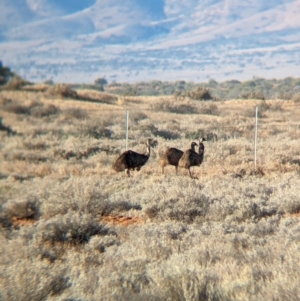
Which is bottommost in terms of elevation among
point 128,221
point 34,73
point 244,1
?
point 128,221

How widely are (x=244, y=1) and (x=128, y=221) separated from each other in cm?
16887

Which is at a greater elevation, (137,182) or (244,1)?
(244,1)

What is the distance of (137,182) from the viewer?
17.5 metres

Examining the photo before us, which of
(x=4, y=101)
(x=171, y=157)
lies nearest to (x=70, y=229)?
(x=4, y=101)

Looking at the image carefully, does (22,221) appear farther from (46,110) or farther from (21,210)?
(46,110)

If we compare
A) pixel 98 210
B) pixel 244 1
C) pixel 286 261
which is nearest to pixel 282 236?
pixel 286 261

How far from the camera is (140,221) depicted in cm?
1307

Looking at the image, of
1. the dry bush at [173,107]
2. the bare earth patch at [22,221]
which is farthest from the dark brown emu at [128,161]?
the dry bush at [173,107]

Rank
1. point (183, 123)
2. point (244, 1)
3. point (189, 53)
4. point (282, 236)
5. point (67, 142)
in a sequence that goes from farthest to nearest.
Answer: point (244, 1) → point (189, 53) → point (183, 123) → point (67, 142) → point (282, 236)

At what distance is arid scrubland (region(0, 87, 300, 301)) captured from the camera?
738 cm

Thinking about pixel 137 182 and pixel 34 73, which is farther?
pixel 137 182

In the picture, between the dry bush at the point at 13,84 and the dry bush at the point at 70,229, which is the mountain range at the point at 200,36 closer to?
the dry bush at the point at 13,84

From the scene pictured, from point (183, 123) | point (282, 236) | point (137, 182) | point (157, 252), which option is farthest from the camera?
point (183, 123)

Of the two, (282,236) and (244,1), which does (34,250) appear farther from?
(244,1)
